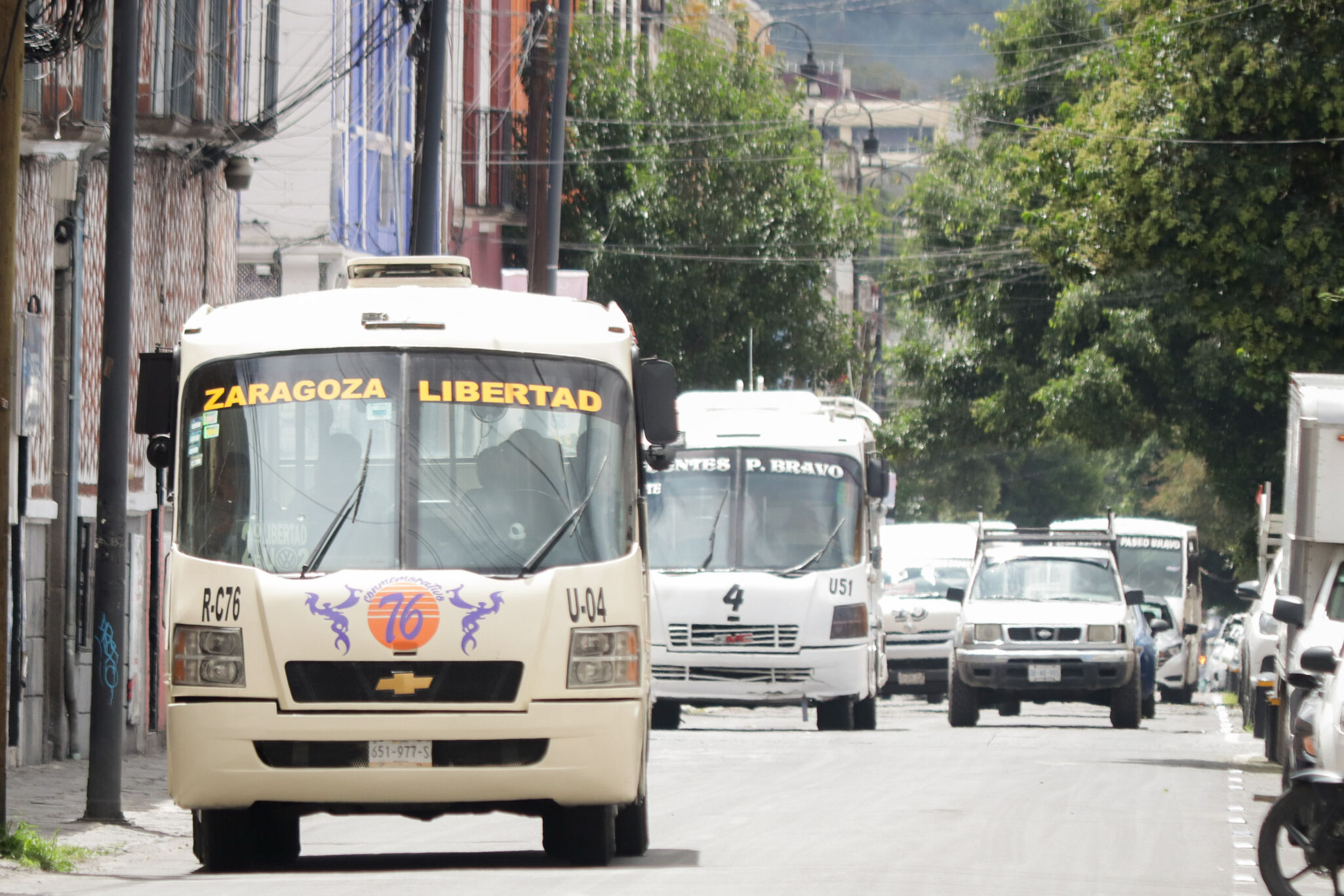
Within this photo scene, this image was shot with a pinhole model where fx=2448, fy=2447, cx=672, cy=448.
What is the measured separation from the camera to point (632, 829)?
469 inches

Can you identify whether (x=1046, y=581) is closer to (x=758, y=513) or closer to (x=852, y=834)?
(x=758, y=513)

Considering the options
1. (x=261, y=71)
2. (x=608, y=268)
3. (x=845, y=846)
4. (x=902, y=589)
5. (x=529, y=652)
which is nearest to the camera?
(x=529, y=652)

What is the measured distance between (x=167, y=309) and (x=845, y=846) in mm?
11914

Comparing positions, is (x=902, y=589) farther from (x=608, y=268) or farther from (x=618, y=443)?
(x=618, y=443)

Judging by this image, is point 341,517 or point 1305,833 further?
point 341,517

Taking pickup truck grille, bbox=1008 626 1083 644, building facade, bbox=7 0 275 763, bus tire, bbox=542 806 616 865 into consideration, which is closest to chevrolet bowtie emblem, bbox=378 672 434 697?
bus tire, bbox=542 806 616 865

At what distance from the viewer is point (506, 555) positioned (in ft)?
34.9

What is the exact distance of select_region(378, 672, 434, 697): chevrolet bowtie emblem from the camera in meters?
10.4

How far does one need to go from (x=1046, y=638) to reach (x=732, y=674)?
13.6ft

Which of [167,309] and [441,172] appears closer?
[167,309]

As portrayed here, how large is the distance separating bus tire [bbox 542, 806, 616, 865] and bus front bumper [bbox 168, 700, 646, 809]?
28.5 inches

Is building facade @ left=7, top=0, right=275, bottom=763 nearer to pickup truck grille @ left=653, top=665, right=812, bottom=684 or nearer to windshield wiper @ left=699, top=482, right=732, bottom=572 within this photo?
pickup truck grille @ left=653, top=665, right=812, bottom=684

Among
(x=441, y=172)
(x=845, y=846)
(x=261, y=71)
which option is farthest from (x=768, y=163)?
(x=845, y=846)

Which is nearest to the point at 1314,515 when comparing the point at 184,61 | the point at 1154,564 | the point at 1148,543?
the point at 184,61
